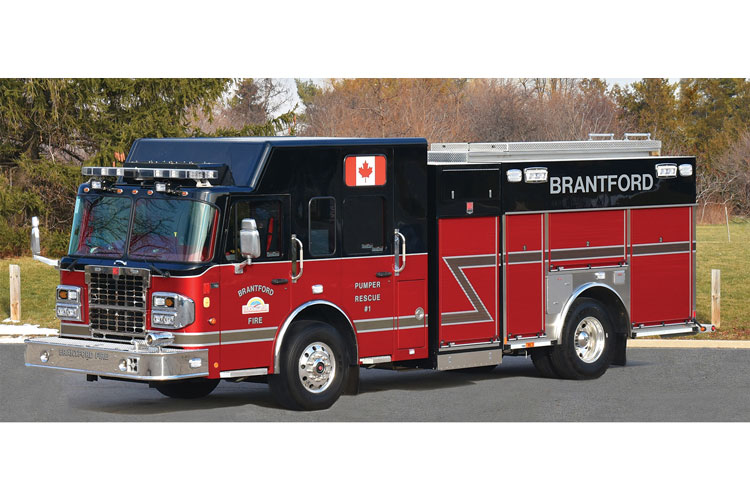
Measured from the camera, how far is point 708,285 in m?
31.8

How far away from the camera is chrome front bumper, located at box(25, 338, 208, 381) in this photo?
40.4 ft

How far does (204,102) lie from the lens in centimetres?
3569

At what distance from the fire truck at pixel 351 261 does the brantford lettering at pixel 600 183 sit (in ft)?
0.09

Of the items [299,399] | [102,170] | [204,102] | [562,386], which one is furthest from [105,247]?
[204,102]

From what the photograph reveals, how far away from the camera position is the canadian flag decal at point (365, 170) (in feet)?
45.6

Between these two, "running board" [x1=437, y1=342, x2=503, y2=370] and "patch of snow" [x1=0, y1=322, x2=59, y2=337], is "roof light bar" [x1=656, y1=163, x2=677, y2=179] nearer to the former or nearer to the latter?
"running board" [x1=437, y1=342, x2=503, y2=370]

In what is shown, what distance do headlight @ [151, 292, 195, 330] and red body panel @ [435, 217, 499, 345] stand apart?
3407 mm

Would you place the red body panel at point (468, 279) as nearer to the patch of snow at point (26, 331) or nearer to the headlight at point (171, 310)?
the headlight at point (171, 310)

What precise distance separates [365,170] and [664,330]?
5448 mm

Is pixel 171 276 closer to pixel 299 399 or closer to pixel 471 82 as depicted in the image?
pixel 299 399

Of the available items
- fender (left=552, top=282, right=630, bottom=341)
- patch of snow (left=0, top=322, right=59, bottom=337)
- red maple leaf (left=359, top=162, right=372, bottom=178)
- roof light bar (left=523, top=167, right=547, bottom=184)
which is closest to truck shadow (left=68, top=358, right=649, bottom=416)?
fender (left=552, top=282, right=630, bottom=341)

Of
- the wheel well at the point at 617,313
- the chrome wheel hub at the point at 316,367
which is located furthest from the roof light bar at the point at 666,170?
the chrome wheel hub at the point at 316,367

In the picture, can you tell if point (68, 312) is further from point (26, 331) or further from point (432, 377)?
point (26, 331)

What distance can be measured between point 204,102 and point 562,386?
72.7 feet
